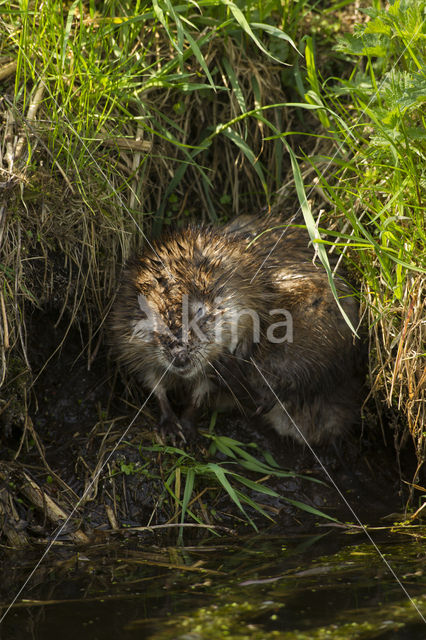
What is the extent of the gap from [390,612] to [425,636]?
164 millimetres

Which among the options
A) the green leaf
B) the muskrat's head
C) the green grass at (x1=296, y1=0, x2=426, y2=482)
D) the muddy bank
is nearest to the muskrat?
the muskrat's head

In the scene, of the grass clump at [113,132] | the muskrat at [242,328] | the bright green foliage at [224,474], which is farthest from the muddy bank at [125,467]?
the grass clump at [113,132]

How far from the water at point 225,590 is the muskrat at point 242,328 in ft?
2.47

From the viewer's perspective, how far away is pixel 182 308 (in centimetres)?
344

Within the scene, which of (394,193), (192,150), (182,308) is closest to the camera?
(394,193)

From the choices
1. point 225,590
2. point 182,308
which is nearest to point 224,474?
point 182,308

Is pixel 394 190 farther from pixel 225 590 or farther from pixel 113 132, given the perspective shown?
pixel 225 590

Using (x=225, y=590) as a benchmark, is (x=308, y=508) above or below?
below

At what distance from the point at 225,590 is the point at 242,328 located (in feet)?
4.51

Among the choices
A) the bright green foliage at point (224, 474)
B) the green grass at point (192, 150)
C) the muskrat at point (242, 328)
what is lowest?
the bright green foliage at point (224, 474)

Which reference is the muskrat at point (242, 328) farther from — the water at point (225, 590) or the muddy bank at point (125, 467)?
the water at point (225, 590)

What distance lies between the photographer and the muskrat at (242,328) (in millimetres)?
3496

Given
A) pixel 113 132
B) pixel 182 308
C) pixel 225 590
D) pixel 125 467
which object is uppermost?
pixel 113 132

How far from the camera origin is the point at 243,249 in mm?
3648
